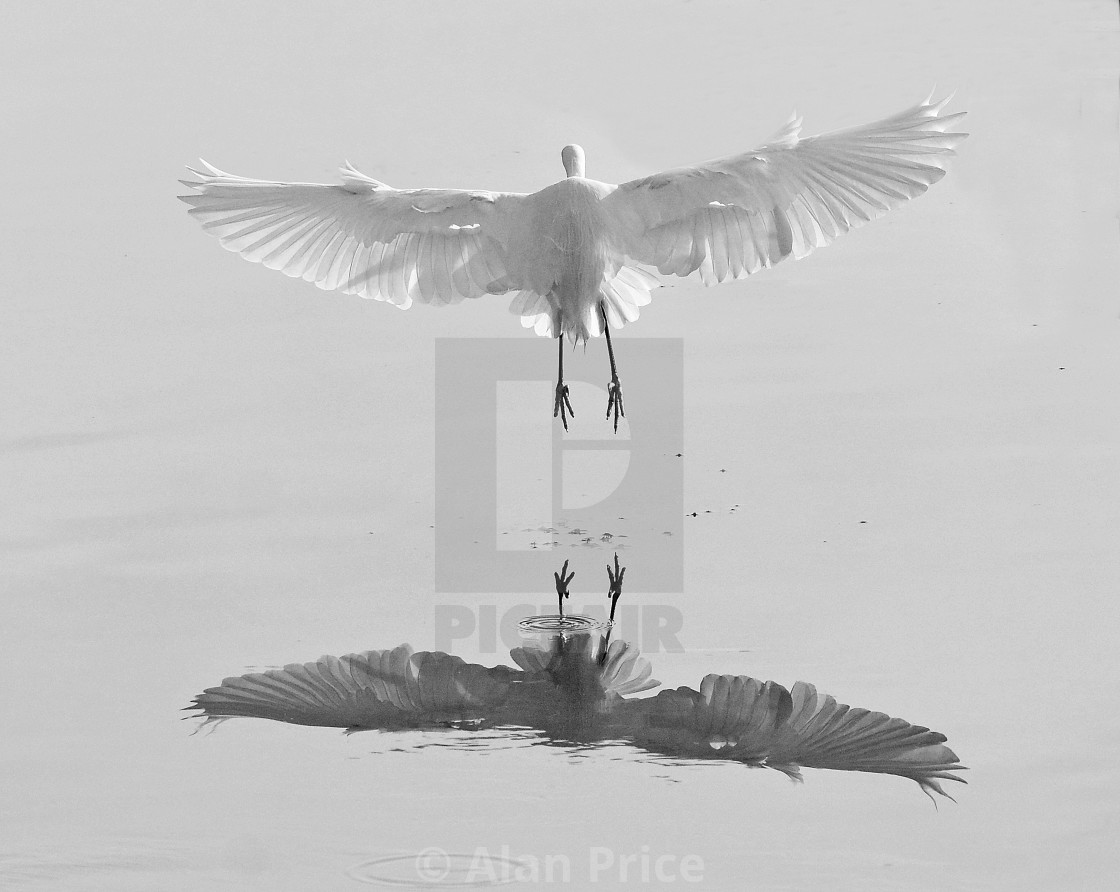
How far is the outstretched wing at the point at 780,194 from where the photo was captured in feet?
18.6

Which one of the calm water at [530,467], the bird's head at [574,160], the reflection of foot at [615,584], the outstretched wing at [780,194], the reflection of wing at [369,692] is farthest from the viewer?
the bird's head at [574,160]

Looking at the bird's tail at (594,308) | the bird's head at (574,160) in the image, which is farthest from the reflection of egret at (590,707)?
the bird's head at (574,160)

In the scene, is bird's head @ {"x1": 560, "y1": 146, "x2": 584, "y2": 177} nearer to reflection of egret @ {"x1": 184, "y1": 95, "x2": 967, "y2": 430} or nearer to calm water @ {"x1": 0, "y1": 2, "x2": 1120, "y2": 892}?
reflection of egret @ {"x1": 184, "y1": 95, "x2": 967, "y2": 430}

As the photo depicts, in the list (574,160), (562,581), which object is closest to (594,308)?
(574,160)

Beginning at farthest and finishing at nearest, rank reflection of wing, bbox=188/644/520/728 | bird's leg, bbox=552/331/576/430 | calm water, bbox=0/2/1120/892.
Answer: bird's leg, bbox=552/331/576/430
reflection of wing, bbox=188/644/520/728
calm water, bbox=0/2/1120/892

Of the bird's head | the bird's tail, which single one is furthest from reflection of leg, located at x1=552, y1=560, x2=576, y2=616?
the bird's head

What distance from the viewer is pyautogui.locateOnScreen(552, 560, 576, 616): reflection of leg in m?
5.31

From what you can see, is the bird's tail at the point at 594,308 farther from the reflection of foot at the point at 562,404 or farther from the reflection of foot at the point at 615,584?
the reflection of foot at the point at 615,584

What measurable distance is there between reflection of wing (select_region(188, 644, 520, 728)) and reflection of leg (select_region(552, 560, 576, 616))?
47 cm

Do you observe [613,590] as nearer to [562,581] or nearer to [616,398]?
[562,581]

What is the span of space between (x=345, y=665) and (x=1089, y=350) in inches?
140

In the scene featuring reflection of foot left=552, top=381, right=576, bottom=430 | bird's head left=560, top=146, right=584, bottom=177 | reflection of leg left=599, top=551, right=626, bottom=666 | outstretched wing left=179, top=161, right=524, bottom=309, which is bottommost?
reflection of leg left=599, top=551, right=626, bottom=666

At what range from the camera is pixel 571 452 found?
633 cm

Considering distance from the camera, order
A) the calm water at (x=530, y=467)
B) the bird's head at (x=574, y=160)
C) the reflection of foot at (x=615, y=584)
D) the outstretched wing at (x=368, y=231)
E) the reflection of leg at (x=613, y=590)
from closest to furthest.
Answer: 1. the calm water at (x=530, y=467)
2. the reflection of leg at (x=613, y=590)
3. the reflection of foot at (x=615, y=584)
4. the outstretched wing at (x=368, y=231)
5. the bird's head at (x=574, y=160)
